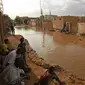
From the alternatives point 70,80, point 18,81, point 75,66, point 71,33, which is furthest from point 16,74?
point 71,33

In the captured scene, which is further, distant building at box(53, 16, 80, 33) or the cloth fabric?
distant building at box(53, 16, 80, 33)

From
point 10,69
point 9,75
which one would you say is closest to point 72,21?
point 10,69

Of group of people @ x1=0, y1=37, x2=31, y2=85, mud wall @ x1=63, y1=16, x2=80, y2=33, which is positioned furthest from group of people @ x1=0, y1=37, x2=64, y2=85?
mud wall @ x1=63, y1=16, x2=80, y2=33

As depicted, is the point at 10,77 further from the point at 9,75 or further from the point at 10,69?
the point at 10,69

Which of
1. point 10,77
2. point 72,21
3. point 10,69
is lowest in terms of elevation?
point 10,77

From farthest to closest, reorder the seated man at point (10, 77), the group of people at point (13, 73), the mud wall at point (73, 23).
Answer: the mud wall at point (73, 23)
the seated man at point (10, 77)
the group of people at point (13, 73)

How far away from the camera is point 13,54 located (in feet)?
18.9

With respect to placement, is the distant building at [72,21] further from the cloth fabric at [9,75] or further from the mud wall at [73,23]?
the cloth fabric at [9,75]

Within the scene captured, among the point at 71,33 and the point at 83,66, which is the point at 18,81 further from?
the point at 71,33

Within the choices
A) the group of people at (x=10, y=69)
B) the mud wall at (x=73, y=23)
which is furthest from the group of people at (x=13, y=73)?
the mud wall at (x=73, y=23)

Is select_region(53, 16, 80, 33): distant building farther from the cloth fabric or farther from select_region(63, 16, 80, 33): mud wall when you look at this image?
the cloth fabric

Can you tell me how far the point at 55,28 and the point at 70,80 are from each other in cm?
2924

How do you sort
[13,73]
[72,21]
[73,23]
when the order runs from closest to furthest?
[13,73] < [73,23] < [72,21]

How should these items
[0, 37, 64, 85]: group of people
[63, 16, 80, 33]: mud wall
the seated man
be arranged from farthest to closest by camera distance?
[63, 16, 80, 33]: mud wall < the seated man < [0, 37, 64, 85]: group of people
